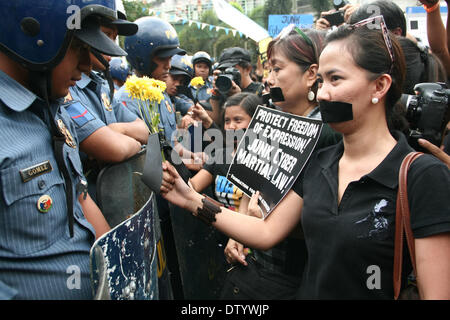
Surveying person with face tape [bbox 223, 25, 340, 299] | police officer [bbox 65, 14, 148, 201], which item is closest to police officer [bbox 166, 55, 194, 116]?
police officer [bbox 65, 14, 148, 201]

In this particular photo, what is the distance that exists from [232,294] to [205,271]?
0.91m

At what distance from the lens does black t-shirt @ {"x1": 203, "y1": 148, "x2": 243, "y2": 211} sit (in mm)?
2811

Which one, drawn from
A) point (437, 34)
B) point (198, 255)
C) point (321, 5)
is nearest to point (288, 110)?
point (198, 255)

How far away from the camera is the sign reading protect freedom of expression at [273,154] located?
1969 mm

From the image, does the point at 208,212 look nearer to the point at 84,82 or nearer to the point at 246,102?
the point at 84,82

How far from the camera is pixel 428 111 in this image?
176 centimetres

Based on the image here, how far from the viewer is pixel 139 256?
1587mm

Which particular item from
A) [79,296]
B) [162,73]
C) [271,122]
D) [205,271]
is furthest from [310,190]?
[162,73]

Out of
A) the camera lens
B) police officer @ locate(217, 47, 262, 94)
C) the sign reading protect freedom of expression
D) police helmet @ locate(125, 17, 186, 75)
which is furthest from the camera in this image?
police officer @ locate(217, 47, 262, 94)

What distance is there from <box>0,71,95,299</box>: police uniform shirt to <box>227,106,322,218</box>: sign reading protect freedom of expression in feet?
3.33

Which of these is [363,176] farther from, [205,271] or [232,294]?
[205,271]

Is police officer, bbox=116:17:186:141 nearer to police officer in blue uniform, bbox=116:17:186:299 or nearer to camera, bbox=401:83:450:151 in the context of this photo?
police officer in blue uniform, bbox=116:17:186:299

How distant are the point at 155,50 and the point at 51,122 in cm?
233

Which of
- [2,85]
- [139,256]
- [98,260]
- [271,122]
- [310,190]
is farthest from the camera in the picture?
[271,122]
